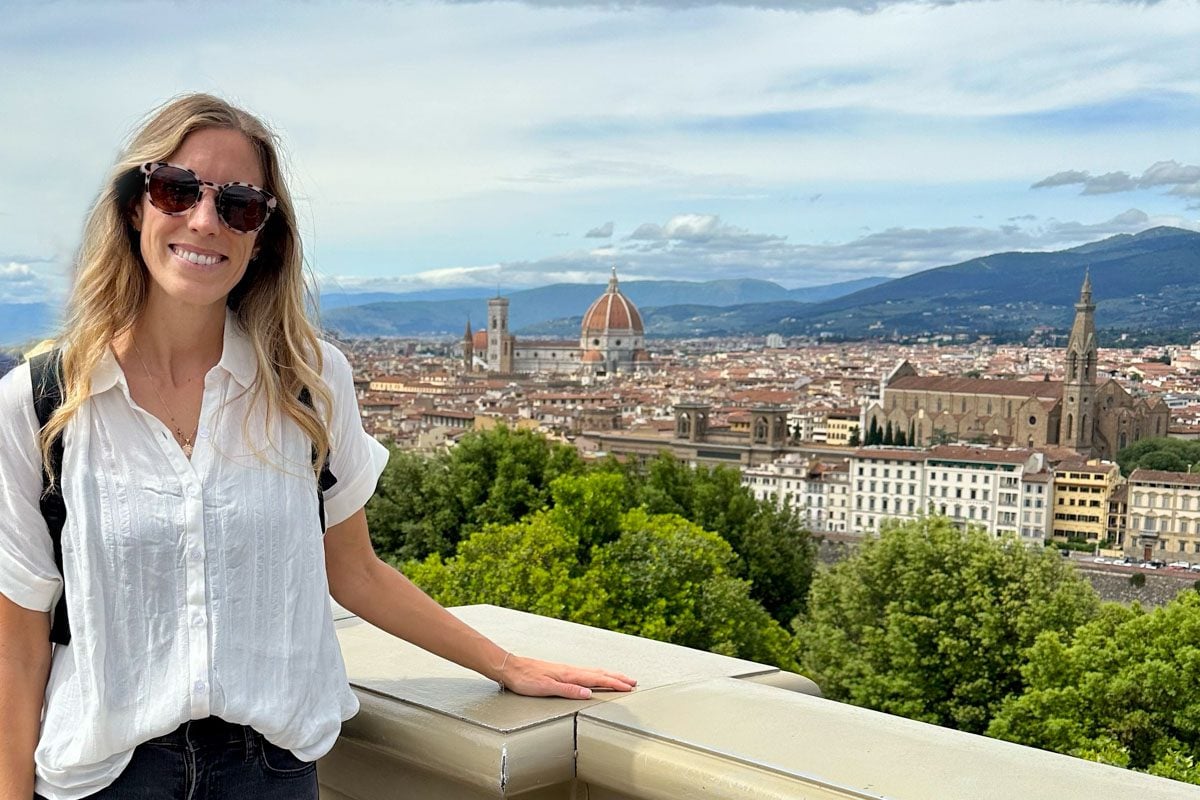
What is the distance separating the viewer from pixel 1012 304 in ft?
262

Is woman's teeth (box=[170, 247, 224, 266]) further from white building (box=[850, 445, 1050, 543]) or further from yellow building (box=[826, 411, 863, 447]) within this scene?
yellow building (box=[826, 411, 863, 447])

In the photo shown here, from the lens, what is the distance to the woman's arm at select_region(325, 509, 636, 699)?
0.97 metres

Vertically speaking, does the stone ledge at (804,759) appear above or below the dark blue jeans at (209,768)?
above

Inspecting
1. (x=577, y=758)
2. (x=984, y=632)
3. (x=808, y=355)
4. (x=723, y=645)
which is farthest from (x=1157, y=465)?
(x=808, y=355)

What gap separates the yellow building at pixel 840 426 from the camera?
4838cm

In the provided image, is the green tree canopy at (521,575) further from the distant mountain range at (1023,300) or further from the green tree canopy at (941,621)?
Result: the distant mountain range at (1023,300)

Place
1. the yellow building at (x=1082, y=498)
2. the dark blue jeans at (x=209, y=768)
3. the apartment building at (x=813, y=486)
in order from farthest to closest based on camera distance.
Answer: the apartment building at (x=813, y=486) → the yellow building at (x=1082, y=498) → the dark blue jeans at (x=209, y=768)

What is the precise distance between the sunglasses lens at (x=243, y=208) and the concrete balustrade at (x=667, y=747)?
1.26 ft

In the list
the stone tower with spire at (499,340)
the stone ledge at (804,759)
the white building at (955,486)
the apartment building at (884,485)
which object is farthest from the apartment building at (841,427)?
the stone ledge at (804,759)

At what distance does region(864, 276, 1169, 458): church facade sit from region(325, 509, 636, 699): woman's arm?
44.2 metres

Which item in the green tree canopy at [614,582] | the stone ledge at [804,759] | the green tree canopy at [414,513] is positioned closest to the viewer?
the stone ledge at [804,759]

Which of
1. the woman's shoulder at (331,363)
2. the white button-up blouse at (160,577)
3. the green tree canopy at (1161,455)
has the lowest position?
the green tree canopy at (1161,455)

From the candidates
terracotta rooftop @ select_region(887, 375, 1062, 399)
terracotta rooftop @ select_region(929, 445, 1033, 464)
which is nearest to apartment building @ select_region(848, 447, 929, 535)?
terracotta rooftop @ select_region(929, 445, 1033, 464)

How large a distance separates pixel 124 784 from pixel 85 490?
0.21 metres
